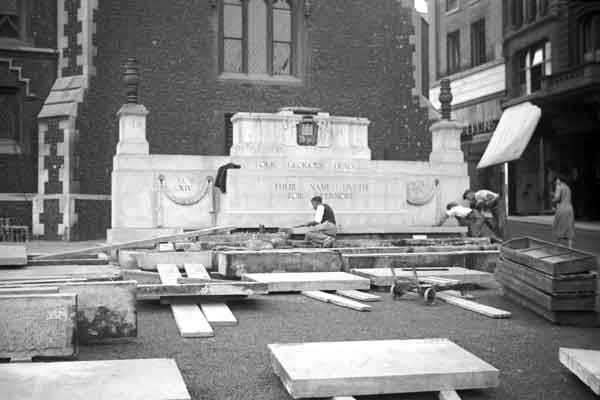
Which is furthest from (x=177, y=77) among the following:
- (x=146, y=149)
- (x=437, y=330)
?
(x=437, y=330)

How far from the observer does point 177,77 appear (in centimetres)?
2402

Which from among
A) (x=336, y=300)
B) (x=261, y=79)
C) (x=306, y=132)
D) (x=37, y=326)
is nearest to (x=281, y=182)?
(x=306, y=132)

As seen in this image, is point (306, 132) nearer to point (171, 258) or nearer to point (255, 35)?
point (255, 35)

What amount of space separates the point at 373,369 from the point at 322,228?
30.1 feet

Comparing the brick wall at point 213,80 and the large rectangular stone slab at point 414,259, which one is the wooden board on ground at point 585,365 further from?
the brick wall at point 213,80

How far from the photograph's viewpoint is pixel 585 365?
4820 millimetres

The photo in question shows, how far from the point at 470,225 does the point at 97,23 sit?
13333 mm

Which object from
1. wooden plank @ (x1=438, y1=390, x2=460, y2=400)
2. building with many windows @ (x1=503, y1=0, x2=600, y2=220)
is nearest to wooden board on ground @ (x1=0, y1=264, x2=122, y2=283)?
wooden plank @ (x1=438, y1=390, x2=460, y2=400)

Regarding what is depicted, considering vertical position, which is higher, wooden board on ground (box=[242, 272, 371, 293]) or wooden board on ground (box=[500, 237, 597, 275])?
wooden board on ground (box=[500, 237, 597, 275])

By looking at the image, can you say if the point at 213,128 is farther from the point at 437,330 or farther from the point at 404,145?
the point at 437,330

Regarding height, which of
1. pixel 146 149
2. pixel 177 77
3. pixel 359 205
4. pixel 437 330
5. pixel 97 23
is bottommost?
pixel 437 330

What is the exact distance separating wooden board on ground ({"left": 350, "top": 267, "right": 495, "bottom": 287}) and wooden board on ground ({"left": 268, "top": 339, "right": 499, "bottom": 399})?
448 cm

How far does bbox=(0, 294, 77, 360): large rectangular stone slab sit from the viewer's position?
542 cm

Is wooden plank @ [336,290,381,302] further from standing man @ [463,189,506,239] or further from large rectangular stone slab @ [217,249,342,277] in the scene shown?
standing man @ [463,189,506,239]
